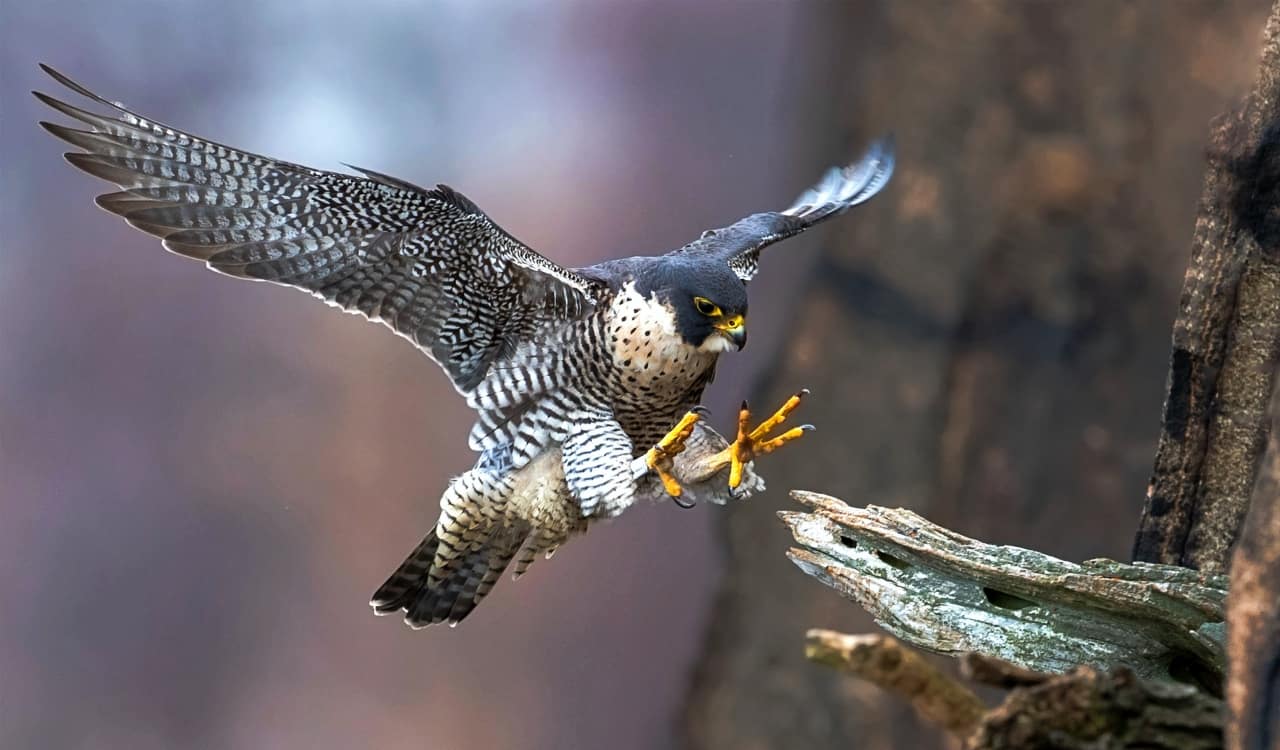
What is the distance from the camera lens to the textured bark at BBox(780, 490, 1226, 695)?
85.0 inches

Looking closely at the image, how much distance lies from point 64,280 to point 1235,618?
386cm

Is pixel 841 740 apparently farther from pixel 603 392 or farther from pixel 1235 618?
pixel 1235 618

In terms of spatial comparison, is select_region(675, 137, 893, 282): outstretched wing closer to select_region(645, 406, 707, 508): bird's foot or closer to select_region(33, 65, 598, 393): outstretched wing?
select_region(33, 65, 598, 393): outstretched wing

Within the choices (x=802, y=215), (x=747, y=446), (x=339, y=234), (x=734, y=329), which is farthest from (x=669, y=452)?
(x=802, y=215)

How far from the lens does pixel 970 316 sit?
5.08 meters

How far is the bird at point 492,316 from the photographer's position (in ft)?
9.45

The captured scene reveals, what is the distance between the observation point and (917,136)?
5.03 m

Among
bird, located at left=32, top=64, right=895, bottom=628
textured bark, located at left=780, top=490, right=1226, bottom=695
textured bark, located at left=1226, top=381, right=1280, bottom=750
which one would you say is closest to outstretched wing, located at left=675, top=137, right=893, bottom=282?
bird, located at left=32, top=64, right=895, bottom=628

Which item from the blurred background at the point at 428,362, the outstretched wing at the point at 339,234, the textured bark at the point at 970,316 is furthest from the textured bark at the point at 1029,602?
the textured bark at the point at 970,316

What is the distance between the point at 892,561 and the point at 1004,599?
0.24 meters

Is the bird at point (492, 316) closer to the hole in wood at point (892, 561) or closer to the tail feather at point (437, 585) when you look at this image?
the tail feather at point (437, 585)

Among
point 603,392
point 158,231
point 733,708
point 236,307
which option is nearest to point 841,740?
point 733,708

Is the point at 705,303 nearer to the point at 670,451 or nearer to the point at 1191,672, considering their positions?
the point at 670,451

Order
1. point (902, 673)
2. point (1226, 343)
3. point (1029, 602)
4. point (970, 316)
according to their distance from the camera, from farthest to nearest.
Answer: point (970, 316) < point (1226, 343) < point (1029, 602) < point (902, 673)
